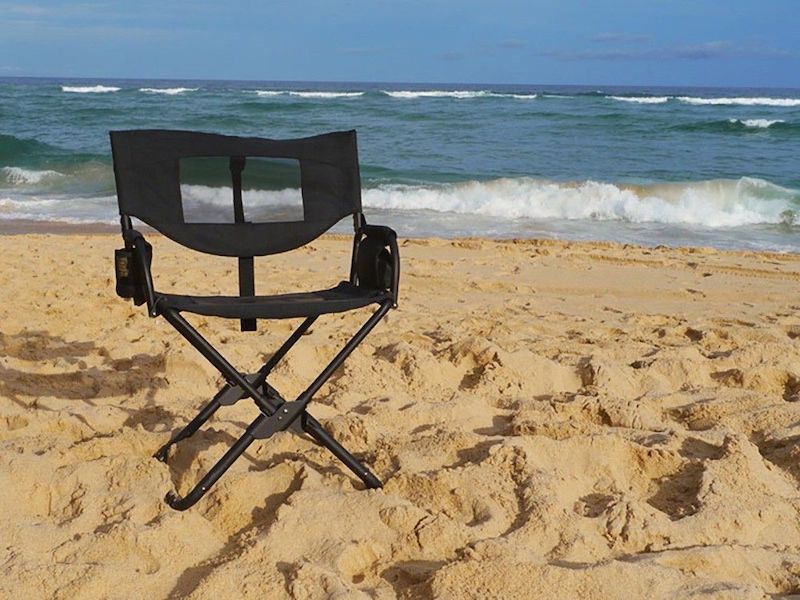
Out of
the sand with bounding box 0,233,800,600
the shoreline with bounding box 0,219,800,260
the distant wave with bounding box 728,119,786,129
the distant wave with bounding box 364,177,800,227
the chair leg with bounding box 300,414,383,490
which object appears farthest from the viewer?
the distant wave with bounding box 728,119,786,129

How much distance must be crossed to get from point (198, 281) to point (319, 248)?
1.71 m

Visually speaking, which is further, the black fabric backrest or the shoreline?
the shoreline

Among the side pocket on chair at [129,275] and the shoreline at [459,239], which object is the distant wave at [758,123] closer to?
the shoreline at [459,239]

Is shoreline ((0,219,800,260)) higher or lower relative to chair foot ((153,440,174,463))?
lower

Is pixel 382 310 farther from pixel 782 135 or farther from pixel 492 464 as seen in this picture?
pixel 782 135

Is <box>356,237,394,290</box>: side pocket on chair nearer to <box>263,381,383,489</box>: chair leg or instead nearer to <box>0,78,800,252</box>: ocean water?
<box>263,381,383,489</box>: chair leg

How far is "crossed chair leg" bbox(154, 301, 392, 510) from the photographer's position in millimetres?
2344

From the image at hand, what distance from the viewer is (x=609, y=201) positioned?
424 inches

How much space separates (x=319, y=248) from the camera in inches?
285

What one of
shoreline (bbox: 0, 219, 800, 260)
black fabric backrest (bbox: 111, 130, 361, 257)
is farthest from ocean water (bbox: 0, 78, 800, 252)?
black fabric backrest (bbox: 111, 130, 361, 257)

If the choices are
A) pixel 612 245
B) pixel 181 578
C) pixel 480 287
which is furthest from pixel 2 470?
pixel 612 245

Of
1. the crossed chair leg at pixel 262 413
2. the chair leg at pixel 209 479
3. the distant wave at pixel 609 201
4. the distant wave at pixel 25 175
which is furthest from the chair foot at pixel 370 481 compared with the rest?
the distant wave at pixel 25 175

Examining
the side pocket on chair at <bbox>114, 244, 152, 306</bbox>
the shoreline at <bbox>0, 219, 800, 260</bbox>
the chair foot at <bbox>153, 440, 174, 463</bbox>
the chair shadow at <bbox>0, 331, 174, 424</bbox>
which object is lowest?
the shoreline at <bbox>0, 219, 800, 260</bbox>

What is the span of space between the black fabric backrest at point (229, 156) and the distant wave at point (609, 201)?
735 cm
